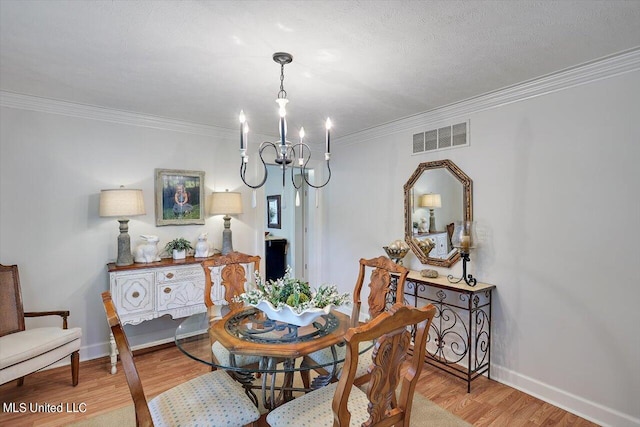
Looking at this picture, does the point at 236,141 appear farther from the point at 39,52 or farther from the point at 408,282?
the point at 408,282

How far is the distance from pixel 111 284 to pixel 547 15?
3790mm

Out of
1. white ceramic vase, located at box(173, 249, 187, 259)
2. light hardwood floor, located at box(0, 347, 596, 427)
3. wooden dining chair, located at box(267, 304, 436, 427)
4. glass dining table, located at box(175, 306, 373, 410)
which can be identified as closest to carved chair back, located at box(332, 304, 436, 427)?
wooden dining chair, located at box(267, 304, 436, 427)

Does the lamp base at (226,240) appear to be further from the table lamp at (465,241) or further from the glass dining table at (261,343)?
the table lamp at (465,241)

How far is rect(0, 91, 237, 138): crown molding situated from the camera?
290 centimetres

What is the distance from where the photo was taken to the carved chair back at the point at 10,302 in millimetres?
2658

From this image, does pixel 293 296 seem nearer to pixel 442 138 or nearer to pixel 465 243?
pixel 465 243

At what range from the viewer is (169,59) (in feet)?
7.13

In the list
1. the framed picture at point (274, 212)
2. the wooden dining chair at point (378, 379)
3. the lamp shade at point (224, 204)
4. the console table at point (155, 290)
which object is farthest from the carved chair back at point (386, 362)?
the framed picture at point (274, 212)

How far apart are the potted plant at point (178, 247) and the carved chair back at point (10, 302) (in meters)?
1.24

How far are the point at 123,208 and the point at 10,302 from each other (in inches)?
44.7

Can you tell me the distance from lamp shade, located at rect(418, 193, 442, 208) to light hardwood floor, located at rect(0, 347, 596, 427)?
62.6 inches

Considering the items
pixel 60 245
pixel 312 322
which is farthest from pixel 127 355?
pixel 60 245

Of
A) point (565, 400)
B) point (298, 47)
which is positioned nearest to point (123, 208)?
point (298, 47)

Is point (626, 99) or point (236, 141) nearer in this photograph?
point (626, 99)
